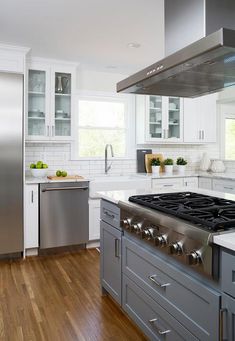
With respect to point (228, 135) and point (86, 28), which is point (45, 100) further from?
point (228, 135)

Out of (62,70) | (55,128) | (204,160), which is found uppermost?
(62,70)

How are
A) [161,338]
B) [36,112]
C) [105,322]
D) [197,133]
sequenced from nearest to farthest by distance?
[161,338], [105,322], [36,112], [197,133]

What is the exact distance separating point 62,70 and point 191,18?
263 centimetres

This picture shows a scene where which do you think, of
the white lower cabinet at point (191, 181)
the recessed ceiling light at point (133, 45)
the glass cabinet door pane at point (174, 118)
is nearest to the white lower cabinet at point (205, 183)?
the white lower cabinet at point (191, 181)

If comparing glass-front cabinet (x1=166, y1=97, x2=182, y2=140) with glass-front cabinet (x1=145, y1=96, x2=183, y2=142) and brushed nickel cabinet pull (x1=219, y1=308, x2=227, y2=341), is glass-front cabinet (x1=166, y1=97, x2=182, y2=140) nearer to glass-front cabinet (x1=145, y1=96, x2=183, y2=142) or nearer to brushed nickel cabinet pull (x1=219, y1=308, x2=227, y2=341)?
glass-front cabinet (x1=145, y1=96, x2=183, y2=142)

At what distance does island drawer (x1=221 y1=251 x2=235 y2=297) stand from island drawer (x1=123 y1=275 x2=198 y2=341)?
40cm

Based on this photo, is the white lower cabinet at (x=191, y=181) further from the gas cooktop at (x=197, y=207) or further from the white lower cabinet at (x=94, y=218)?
the gas cooktop at (x=197, y=207)

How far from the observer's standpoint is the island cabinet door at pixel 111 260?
2.52 m

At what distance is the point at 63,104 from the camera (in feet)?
14.4

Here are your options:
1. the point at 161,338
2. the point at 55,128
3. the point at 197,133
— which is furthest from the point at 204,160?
the point at 161,338

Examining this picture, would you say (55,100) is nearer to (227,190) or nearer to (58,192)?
(58,192)

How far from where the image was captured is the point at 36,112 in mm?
4230

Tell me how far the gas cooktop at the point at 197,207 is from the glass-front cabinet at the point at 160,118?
2324 millimetres

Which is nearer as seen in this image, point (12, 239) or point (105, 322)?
point (105, 322)
